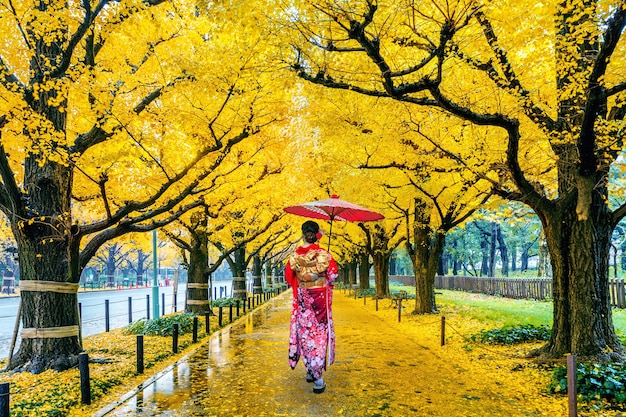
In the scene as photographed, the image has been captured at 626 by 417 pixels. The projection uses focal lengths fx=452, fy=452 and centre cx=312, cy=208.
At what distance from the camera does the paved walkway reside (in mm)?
5473

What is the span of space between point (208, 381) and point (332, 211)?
11.7ft

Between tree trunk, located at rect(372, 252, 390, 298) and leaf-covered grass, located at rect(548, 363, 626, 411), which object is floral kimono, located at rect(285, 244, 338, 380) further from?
tree trunk, located at rect(372, 252, 390, 298)

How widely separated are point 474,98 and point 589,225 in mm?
3048

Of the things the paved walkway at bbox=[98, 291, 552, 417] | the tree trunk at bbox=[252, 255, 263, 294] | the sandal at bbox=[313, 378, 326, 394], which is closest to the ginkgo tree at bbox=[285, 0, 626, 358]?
the paved walkway at bbox=[98, 291, 552, 417]

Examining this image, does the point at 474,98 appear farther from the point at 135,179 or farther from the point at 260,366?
the point at 135,179

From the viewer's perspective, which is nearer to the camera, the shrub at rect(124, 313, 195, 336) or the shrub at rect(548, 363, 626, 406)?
the shrub at rect(548, 363, 626, 406)

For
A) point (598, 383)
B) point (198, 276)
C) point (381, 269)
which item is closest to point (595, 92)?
point (598, 383)

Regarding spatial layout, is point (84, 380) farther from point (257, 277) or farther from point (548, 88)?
point (257, 277)

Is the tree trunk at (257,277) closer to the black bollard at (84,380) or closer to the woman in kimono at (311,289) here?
the woman in kimono at (311,289)

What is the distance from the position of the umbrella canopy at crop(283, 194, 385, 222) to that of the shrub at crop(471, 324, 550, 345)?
391 cm

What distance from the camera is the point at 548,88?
28.0ft

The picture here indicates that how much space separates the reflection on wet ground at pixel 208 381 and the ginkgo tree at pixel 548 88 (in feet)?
14.9

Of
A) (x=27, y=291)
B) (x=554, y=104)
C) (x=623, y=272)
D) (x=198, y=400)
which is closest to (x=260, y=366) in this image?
(x=198, y=400)

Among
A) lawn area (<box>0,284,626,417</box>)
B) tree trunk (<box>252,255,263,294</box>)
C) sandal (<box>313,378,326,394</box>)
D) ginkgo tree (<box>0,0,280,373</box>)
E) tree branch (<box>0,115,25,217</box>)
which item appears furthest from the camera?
tree trunk (<box>252,255,263,294</box>)
